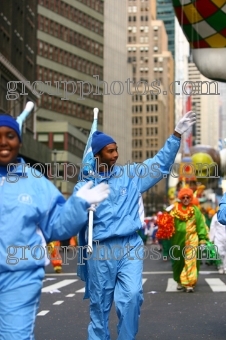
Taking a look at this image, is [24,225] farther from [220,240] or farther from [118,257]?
[220,240]

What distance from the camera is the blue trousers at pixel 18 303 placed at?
5.20 m

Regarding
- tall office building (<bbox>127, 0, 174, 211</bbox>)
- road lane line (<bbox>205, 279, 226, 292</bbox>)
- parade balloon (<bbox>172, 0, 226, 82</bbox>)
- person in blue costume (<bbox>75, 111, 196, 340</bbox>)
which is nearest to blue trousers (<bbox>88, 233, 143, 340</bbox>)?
person in blue costume (<bbox>75, 111, 196, 340</bbox>)

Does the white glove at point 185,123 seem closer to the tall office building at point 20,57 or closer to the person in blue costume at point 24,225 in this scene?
the person in blue costume at point 24,225

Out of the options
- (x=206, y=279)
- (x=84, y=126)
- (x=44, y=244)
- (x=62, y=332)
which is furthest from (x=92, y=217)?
(x=84, y=126)

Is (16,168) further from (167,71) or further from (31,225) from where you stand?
(167,71)

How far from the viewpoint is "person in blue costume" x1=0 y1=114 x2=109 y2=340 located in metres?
5.28

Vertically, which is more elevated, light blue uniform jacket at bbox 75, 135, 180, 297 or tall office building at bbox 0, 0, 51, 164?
tall office building at bbox 0, 0, 51, 164

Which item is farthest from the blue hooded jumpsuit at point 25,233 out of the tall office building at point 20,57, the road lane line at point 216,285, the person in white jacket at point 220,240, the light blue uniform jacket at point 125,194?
the tall office building at point 20,57

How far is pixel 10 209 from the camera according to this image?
17.8 ft

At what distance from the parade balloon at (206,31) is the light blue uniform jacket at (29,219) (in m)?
5.19

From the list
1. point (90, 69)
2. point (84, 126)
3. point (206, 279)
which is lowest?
point (206, 279)

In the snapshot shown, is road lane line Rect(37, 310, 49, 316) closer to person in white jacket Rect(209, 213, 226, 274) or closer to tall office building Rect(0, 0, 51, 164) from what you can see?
person in white jacket Rect(209, 213, 226, 274)

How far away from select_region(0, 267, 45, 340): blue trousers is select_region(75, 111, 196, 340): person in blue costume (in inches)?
77.6

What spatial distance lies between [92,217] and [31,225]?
1.76 meters
